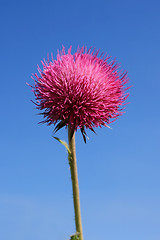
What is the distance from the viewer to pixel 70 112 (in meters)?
7.04

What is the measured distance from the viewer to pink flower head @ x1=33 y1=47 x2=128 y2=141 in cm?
702

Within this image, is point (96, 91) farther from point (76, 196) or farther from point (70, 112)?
point (76, 196)

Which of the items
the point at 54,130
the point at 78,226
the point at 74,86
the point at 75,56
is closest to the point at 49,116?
the point at 54,130

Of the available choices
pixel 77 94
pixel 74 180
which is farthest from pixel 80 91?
pixel 74 180

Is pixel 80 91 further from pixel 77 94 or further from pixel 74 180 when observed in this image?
pixel 74 180

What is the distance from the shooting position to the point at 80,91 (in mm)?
7047

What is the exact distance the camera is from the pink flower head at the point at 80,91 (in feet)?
23.0

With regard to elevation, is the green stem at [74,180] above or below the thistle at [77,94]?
A: below

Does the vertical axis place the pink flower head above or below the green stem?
above

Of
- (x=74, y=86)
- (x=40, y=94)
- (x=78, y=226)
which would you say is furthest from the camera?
(x=40, y=94)

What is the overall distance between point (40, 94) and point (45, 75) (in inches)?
18.3

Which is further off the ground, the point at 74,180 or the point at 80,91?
the point at 80,91

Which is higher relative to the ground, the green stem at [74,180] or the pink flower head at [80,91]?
the pink flower head at [80,91]

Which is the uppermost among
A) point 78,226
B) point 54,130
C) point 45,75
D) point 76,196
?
point 45,75
